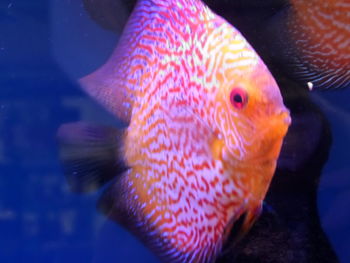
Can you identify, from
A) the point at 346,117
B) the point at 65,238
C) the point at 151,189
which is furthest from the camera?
the point at 65,238

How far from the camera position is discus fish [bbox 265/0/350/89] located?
69 centimetres

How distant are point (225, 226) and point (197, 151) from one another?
148mm

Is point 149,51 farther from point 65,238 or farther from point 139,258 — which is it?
point 65,238

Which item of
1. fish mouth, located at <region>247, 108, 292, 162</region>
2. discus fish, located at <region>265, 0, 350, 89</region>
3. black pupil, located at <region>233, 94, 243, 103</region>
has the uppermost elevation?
discus fish, located at <region>265, 0, 350, 89</region>

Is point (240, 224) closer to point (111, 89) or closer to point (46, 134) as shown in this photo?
point (111, 89)

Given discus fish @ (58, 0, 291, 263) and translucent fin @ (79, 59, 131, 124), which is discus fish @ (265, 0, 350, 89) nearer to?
discus fish @ (58, 0, 291, 263)

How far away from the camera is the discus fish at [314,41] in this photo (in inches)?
27.0

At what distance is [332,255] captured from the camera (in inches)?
33.2

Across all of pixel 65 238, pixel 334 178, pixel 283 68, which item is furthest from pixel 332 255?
pixel 65 238

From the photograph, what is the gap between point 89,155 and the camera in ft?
2.45

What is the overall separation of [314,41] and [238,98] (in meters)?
0.26

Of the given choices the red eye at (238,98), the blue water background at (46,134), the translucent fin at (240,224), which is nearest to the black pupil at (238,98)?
the red eye at (238,98)

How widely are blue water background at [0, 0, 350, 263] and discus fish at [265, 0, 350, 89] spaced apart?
37 cm

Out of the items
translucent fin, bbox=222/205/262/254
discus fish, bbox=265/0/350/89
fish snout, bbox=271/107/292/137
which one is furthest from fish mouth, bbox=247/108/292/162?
discus fish, bbox=265/0/350/89
